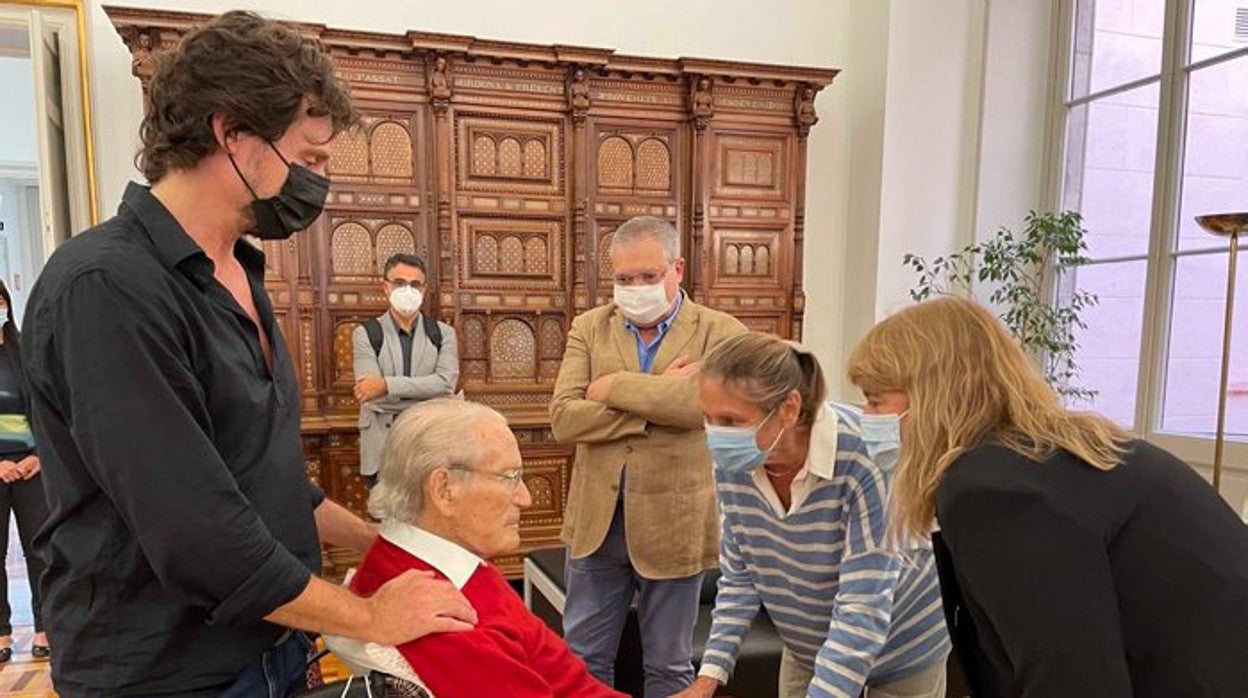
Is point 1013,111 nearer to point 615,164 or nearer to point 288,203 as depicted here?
point 615,164

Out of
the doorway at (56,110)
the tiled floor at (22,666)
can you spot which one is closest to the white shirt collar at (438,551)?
the tiled floor at (22,666)

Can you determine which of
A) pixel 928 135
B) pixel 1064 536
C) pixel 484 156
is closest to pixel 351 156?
pixel 484 156

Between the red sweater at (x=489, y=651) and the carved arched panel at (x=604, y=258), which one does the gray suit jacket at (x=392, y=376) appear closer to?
the carved arched panel at (x=604, y=258)

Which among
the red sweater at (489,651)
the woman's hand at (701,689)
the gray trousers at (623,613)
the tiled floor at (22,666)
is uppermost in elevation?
the red sweater at (489,651)

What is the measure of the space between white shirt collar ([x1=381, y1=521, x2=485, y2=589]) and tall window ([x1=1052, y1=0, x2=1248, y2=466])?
396 centimetres

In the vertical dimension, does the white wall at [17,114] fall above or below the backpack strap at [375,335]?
above

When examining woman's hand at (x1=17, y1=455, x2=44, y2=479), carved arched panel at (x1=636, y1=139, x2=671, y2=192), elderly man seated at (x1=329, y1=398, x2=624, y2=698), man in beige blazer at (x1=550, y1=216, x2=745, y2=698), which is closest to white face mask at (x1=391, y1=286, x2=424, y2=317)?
carved arched panel at (x1=636, y1=139, x2=671, y2=192)

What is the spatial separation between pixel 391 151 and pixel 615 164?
1244 mm

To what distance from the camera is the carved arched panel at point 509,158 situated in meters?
4.36

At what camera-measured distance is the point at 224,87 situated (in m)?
1.05

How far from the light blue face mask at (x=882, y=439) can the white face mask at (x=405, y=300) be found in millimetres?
2941

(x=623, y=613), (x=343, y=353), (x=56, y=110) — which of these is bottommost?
(x=623, y=613)

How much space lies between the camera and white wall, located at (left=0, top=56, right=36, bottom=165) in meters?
6.13

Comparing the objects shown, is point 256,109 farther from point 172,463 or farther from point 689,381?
point 689,381
